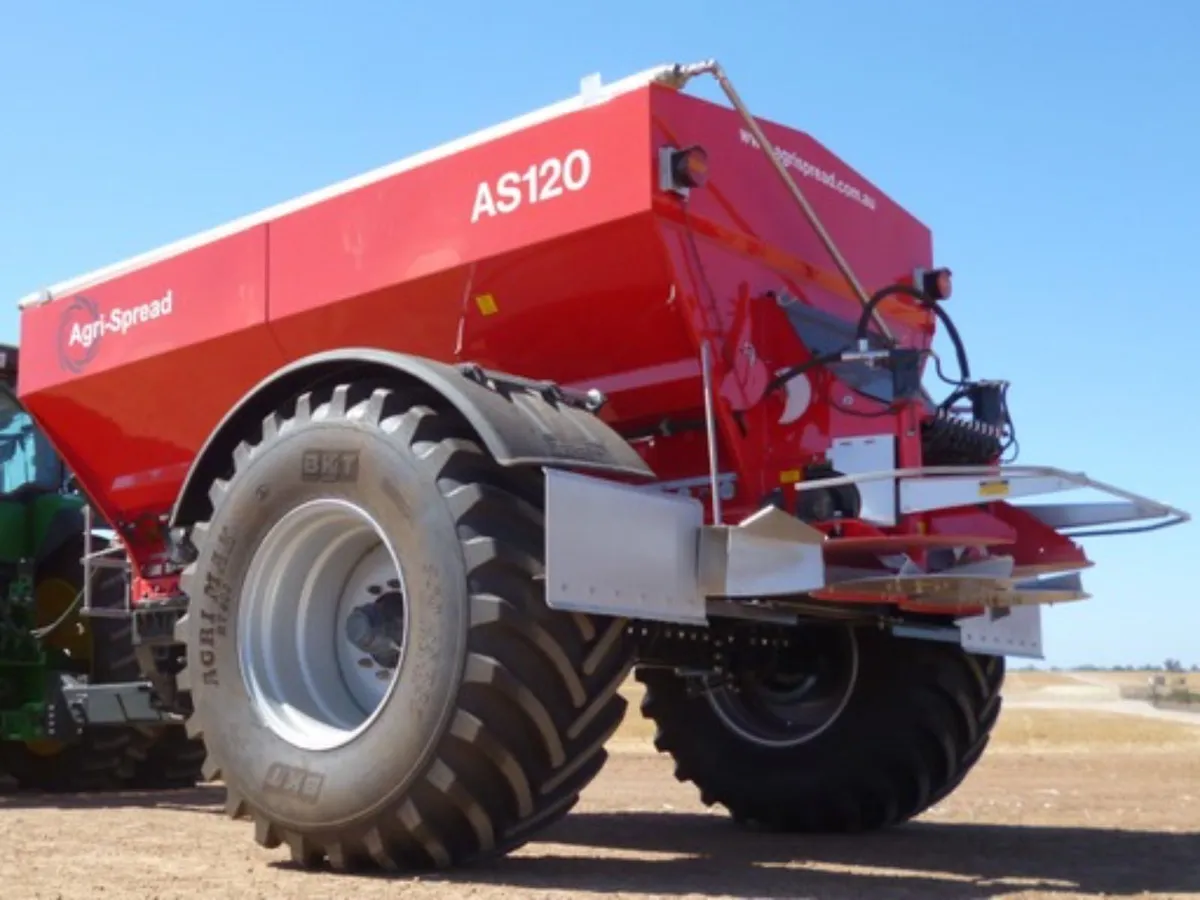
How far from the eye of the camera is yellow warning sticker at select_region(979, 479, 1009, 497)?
490cm

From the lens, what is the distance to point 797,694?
22.7ft

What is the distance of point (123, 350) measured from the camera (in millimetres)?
7262

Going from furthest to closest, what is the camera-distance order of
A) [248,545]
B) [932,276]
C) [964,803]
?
[964,803] → [932,276] → [248,545]

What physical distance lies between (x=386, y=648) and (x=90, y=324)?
10.6 feet

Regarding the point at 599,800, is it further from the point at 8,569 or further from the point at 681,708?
the point at 8,569

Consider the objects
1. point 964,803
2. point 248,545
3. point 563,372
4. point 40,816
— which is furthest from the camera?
point 964,803

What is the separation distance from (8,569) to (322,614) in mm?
4462

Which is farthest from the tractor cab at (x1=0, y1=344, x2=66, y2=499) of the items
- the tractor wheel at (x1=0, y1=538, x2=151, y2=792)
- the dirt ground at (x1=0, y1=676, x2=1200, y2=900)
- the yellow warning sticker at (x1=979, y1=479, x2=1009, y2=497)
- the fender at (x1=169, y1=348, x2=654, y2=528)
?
the yellow warning sticker at (x1=979, y1=479, x2=1009, y2=497)

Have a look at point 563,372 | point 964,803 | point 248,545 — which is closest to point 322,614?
point 248,545

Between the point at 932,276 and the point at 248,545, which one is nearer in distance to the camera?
the point at 248,545

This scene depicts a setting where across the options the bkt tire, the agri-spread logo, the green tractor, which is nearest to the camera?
the bkt tire

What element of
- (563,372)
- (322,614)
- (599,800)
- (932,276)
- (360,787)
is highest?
(932,276)

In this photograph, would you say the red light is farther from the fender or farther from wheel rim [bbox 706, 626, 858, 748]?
the fender

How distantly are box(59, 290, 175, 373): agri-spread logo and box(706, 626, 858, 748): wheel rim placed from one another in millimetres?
3117
